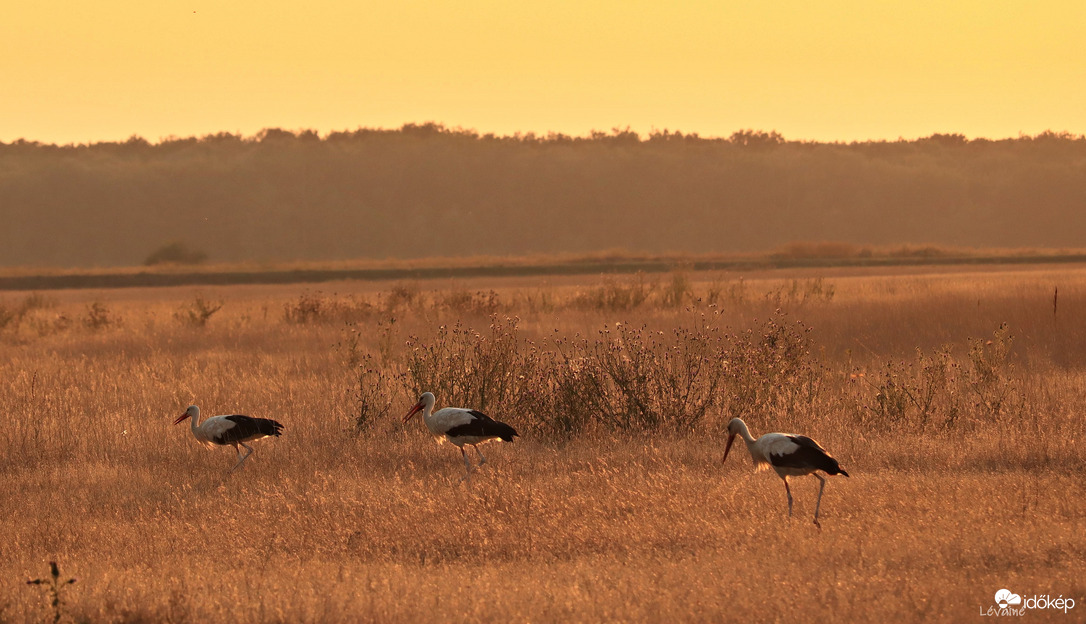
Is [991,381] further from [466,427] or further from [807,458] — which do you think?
[466,427]

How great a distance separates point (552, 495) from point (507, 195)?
107m

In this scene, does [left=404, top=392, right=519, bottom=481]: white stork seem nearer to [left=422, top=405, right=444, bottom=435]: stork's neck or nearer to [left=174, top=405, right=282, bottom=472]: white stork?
→ [left=422, top=405, right=444, bottom=435]: stork's neck

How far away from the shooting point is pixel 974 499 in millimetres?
8078

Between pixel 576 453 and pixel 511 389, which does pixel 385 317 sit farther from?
pixel 576 453

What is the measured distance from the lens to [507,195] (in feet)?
375

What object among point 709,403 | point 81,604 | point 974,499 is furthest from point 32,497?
point 974,499

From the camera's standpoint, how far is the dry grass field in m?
6.21

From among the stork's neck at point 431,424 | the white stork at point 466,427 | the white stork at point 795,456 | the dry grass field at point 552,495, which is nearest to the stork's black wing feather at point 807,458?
the white stork at point 795,456

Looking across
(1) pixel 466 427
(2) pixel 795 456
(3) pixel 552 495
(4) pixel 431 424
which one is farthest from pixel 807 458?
(4) pixel 431 424

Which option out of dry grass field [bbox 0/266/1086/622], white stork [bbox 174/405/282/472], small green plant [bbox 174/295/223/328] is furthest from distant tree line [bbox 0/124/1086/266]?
white stork [bbox 174/405/282/472]

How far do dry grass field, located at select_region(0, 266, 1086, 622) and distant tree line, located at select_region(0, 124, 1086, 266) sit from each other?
88578 mm

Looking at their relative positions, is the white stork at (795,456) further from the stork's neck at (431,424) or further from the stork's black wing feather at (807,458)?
the stork's neck at (431,424)

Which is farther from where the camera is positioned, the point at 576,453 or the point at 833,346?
the point at 833,346

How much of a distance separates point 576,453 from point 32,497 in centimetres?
480
